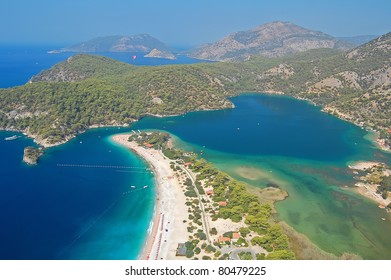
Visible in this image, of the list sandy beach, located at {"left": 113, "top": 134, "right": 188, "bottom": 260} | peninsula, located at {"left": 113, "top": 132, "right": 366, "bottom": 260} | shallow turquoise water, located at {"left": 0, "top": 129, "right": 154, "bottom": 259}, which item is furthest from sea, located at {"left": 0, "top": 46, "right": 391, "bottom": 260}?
peninsula, located at {"left": 113, "top": 132, "right": 366, "bottom": 260}

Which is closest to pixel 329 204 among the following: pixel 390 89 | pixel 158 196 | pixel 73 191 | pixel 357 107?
pixel 158 196

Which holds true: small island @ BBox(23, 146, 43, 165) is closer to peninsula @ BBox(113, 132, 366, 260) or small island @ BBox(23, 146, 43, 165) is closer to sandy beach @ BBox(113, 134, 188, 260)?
sandy beach @ BBox(113, 134, 188, 260)

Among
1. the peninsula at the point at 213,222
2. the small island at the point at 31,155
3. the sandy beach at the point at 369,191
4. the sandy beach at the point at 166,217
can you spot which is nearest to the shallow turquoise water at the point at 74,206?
the sandy beach at the point at 166,217

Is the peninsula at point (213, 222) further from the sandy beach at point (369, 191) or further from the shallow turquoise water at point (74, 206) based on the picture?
the sandy beach at point (369, 191)

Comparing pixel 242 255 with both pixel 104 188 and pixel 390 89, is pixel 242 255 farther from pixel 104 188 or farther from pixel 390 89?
pixel 390 89

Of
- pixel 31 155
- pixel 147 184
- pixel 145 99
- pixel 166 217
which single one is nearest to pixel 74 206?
pixel 147 184

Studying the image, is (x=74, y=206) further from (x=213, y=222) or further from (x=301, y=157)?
(x=301, y=157)
